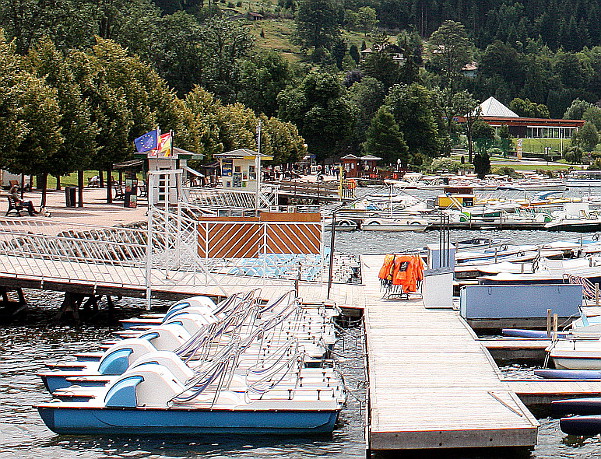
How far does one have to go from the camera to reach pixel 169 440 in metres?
19.9

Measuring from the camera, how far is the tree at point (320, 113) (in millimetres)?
142625

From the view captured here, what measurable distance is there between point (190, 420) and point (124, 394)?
1368mm

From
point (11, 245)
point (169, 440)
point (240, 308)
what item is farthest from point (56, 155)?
point (169, 440)

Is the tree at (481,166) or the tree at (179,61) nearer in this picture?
the tree at (179,61)

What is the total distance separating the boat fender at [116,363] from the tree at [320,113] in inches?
4773

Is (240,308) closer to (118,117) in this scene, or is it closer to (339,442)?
(339,442)

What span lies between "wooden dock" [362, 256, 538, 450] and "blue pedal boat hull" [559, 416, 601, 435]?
1.34 m

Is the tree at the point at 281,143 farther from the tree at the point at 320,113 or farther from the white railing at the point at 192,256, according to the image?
the white railing at the point at 192,256

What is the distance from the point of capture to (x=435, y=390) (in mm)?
20312

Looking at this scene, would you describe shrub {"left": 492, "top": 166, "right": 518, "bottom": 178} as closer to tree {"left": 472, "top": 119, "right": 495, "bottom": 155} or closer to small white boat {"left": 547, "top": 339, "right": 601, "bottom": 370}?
tree {"left": 472, "top": 119, "right": 495, "bottom": 155}

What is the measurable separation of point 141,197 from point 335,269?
35.6 meters

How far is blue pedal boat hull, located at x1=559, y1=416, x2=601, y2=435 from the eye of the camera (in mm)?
20219

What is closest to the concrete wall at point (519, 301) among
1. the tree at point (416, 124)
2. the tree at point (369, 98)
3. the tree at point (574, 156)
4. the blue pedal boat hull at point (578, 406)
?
the blue pedal boat hull at point (578, 406)

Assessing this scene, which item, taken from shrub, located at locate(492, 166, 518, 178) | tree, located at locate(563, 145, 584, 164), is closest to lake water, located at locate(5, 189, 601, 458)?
shrub, located at locate(492, 166, 518, 178)
